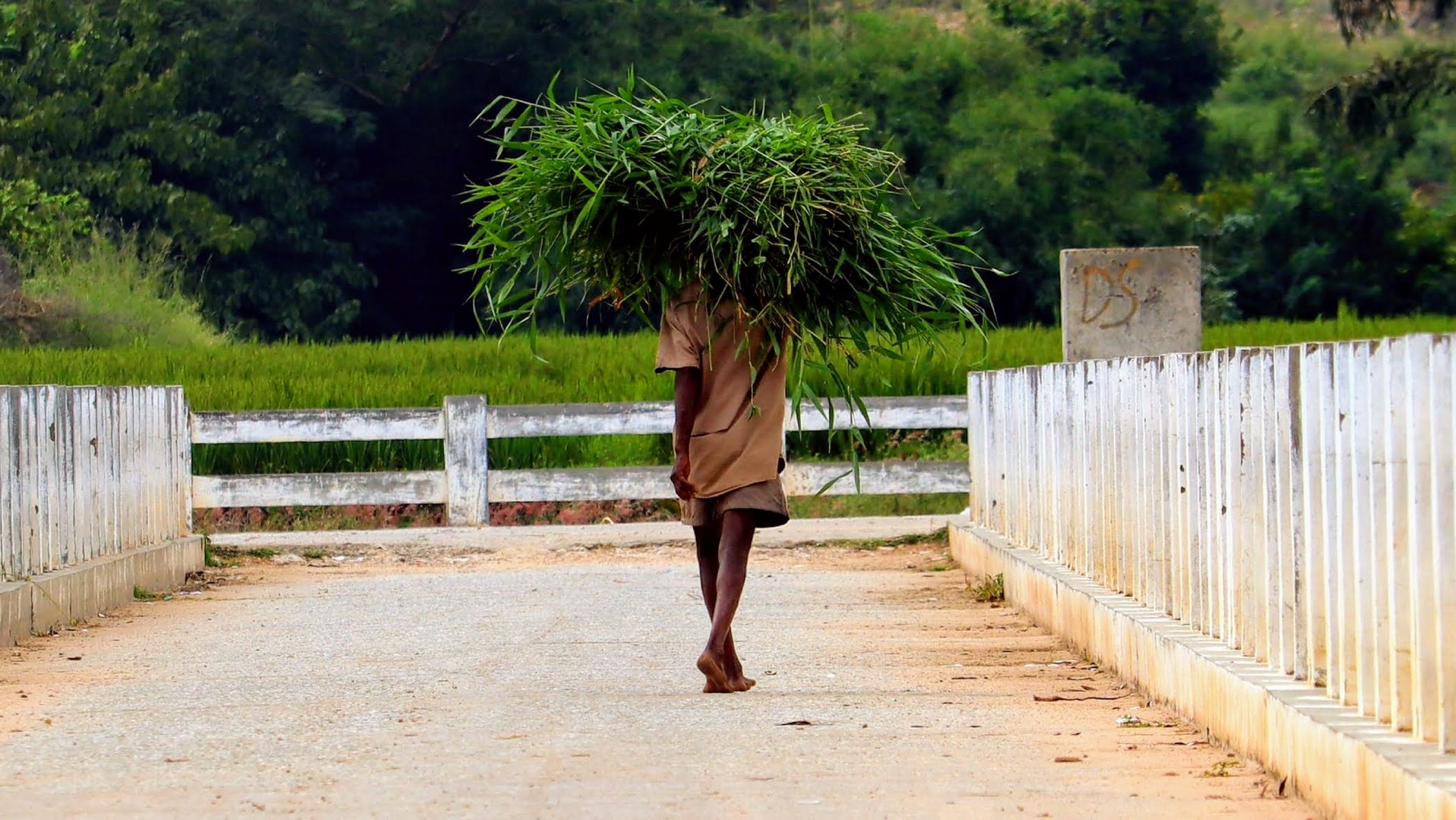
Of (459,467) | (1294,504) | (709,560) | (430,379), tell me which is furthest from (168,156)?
(1294,504)

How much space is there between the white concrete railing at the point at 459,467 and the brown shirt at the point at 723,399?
865 centimetres

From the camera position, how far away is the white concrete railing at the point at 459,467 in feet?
51.6

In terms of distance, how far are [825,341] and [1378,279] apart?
3849cm

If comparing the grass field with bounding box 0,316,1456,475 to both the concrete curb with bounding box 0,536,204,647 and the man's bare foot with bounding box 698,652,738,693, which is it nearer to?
the concrete curb with bounding box 0,536,204,647

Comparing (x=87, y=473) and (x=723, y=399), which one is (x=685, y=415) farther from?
(x=87, y=473)

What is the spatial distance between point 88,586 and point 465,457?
6.09 meters

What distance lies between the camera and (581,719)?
6301 millimetres

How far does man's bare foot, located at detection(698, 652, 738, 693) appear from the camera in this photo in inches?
271

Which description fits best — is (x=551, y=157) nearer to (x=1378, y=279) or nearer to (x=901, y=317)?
(x=901, y=317)

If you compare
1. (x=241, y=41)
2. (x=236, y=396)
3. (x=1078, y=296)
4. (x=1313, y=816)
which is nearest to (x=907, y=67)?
(x=241, y=41)

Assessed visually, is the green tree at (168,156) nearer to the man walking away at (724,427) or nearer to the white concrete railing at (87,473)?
the white concrete railing at (87,473)

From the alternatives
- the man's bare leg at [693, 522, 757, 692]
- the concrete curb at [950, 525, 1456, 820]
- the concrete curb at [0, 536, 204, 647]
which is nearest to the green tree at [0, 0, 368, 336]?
the concrete curb at [0, 536, 204, 647]

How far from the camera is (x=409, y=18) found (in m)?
38.4

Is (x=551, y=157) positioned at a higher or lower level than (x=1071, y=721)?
higher
